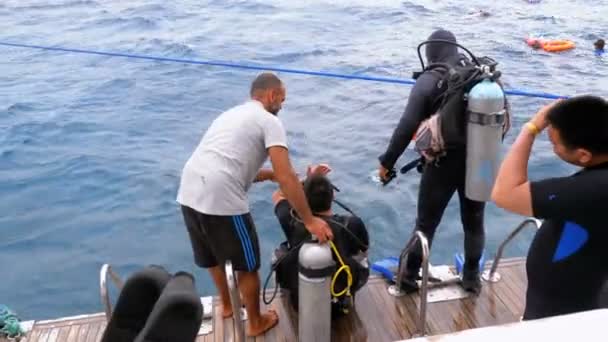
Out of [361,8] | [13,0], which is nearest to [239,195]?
[361,8]

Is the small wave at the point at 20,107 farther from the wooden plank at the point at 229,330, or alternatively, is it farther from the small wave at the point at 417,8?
the small wave at the point at 417,8

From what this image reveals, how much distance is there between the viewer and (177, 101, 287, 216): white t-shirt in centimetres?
334

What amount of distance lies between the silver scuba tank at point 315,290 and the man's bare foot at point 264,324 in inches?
16.4

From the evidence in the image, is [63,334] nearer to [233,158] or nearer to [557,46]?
[233,158]

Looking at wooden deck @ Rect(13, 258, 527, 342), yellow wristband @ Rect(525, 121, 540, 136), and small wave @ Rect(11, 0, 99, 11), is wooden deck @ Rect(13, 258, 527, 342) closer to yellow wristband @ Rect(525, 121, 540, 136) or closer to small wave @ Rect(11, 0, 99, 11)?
yellow wristband @ Rect(525, 121, 540, 136)

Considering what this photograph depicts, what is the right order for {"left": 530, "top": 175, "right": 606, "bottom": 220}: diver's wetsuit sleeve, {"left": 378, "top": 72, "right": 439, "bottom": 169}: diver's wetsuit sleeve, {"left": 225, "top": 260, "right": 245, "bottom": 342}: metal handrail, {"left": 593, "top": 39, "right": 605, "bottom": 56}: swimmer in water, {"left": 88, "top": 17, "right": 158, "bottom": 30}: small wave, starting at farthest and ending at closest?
{"left": 88, "top": 17, "right": 158, "bottom": 30}: small wave → {"left": 593, "top": 39, "right": 605, "bottom": 56}: swimmer in water → {"left": 378, "top": 72, "right": 439, "bottom": 169}: diver's wetsuit sleeve → {"left": 225, "top": 260, "right": 245, "bottom": 342}: metal handrail → {"left": 530, "top": 175, "right": 606, "bottom": 220}: diver's wetsuit sleeve

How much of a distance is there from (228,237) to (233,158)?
1.56 ft

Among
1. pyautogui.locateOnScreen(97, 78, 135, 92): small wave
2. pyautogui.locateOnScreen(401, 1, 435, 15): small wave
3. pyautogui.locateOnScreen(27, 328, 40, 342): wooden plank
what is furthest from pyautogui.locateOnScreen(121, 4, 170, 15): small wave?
pyautogui.locateOnScreen(27, 328, 40, 342): wooden plank

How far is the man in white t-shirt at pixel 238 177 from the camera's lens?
328cm

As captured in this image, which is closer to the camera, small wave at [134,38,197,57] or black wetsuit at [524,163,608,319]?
black wetsuit at [524,163,608,319]

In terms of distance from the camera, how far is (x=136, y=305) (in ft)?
6.15

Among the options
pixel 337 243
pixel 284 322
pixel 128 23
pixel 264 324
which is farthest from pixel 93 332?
pixel 128 23

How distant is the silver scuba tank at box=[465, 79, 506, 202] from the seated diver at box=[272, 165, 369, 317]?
2.51 ft

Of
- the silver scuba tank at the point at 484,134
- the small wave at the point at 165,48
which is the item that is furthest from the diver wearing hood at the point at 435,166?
the small wave at the point at 165,48
